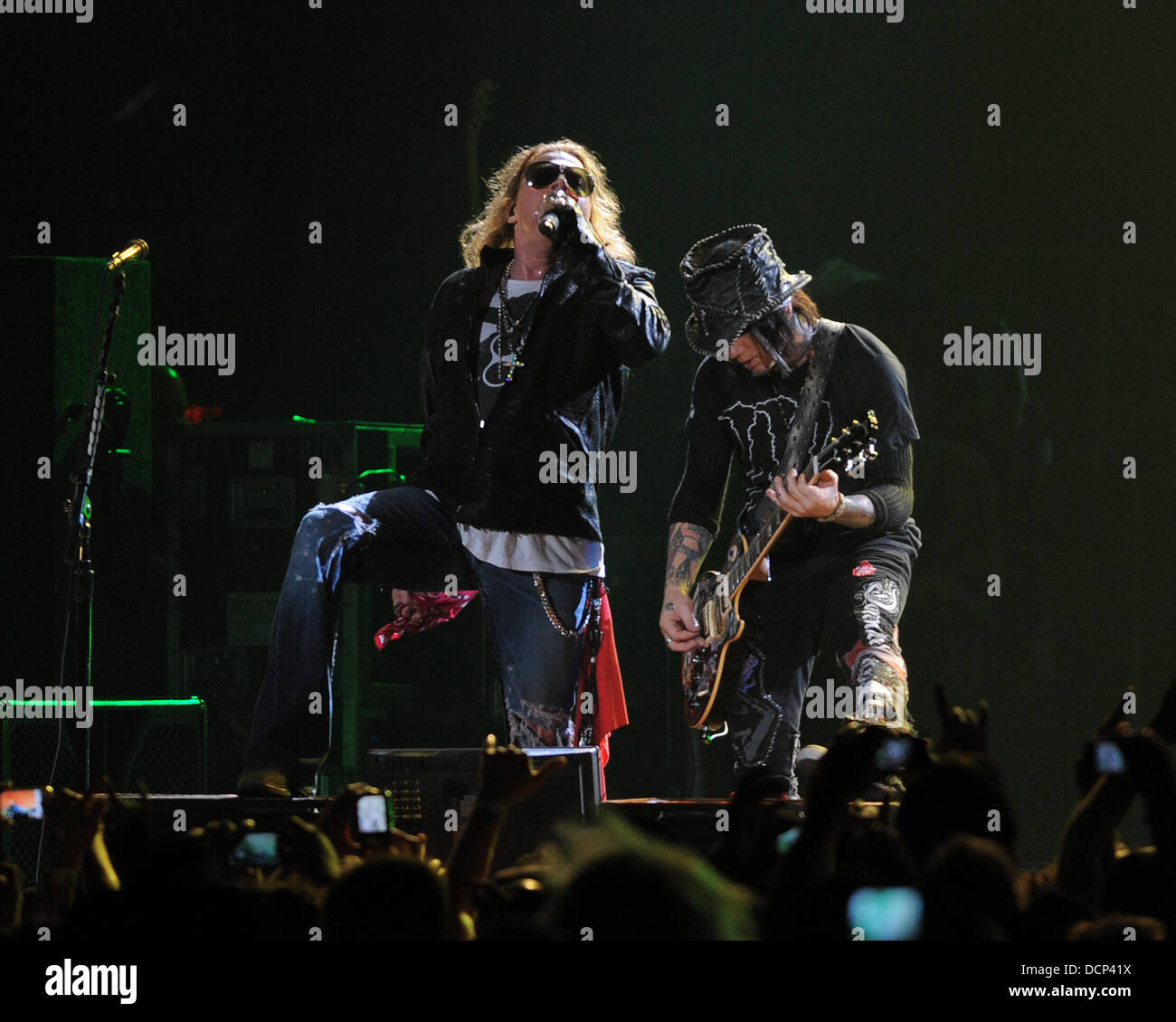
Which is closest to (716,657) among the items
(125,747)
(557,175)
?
A: (557,175)

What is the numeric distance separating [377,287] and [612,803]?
11.8 feet

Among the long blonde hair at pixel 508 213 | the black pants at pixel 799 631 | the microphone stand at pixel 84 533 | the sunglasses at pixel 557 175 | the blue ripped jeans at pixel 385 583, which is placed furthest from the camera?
the long blonde hair at pixel 508 213

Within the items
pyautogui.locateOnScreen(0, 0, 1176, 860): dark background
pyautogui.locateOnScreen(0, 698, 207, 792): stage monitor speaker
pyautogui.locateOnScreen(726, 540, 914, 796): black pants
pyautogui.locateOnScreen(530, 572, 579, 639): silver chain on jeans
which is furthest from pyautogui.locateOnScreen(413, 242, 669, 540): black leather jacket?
pyautogui.locateOnScreen(0, 0, 1176, 860): dark background

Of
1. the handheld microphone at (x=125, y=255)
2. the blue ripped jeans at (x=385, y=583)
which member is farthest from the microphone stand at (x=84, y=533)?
the blue ripped jeans at (x=385, y=583)

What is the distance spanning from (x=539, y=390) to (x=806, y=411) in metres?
0.84

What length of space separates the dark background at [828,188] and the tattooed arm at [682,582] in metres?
1.53

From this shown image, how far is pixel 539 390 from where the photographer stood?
15.2ft

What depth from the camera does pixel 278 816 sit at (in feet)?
12.3

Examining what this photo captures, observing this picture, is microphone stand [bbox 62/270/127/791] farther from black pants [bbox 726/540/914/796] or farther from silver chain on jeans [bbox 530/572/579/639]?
black pants [bbox 726/540/914/796]

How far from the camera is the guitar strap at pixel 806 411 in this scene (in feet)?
15.3

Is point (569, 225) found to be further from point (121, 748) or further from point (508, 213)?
point (121, 748)

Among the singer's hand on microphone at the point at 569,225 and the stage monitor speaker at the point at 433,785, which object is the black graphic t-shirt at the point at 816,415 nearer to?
the singer's hand on microphone at the point at 569,225
